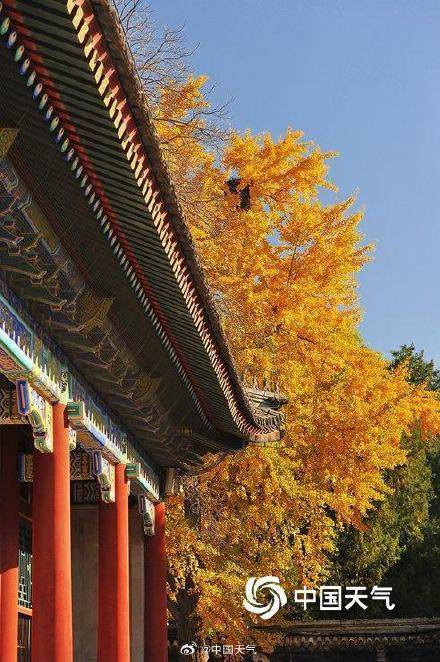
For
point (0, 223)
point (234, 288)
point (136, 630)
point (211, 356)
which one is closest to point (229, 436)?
point (136, 630)

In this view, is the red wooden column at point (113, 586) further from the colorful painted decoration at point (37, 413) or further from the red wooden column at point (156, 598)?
the colorful painted decoration at point (37, 413)

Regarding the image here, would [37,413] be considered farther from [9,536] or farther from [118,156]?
[118,156]

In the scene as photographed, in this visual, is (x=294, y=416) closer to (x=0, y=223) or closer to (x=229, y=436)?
(x=229, y=436)

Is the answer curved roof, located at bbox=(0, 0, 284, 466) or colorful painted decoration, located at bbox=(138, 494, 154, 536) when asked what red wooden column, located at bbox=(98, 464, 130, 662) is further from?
colorful painted decoration, located at bbox=(138, 494, 154, 536)

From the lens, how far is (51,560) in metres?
9.33

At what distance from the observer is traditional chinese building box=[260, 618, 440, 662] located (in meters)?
28.1

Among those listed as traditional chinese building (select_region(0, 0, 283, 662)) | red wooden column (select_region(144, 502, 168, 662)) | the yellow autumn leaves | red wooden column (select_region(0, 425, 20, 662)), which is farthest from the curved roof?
the yellow autumn leaves

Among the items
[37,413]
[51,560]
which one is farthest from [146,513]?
[37,413]

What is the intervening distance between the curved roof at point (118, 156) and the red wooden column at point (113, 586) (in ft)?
7.37

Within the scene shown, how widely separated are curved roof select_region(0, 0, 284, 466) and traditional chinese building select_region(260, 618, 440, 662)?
59.0ft

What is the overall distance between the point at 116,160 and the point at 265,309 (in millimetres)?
15361

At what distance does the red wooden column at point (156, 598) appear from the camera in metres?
15.7

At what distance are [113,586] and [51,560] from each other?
10.9 feet

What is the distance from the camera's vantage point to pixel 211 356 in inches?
451
